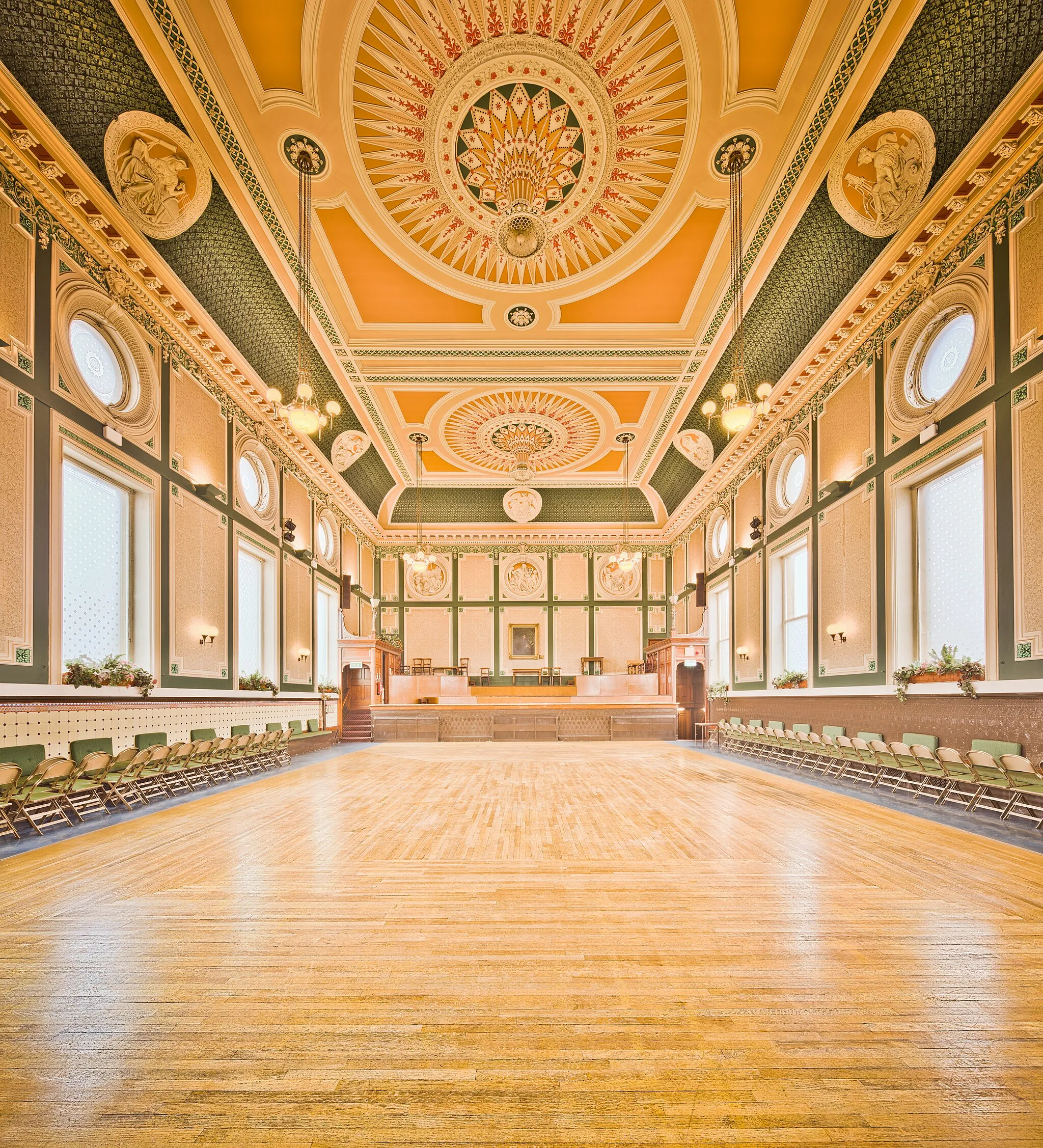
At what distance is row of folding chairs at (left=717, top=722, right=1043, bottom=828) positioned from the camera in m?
5.51

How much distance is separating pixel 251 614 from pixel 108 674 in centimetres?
509

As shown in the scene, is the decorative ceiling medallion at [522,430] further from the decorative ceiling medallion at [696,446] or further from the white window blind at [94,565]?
the white window blind at [94,565]

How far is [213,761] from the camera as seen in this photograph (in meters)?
9.04

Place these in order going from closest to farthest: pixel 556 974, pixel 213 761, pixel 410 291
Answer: pixel 556 974 → pixel 213 761 → pixel 410 291

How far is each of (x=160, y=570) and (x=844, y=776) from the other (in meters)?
10.6

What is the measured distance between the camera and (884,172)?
6996 millimetres

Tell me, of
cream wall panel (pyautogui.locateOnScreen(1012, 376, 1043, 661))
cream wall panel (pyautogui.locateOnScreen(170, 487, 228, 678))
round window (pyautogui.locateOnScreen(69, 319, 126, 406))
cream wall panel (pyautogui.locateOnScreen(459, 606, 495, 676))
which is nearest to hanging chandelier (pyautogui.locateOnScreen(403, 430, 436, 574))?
cream wall panel (pyautogui.locateOnScreen(459, 606, 495, 676))

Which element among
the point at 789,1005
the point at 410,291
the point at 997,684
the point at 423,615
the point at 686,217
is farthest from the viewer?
the point at 423,615

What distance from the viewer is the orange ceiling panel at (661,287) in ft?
28.6

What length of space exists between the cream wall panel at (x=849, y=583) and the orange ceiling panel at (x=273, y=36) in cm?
915

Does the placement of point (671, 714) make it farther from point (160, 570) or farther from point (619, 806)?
point (160, 570)

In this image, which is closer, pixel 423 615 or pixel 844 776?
pixel 844 776

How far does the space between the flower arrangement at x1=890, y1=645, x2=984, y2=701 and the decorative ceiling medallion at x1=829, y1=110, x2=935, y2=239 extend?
542cm

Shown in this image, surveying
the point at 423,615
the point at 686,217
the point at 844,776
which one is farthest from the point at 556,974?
the point at 423,615
